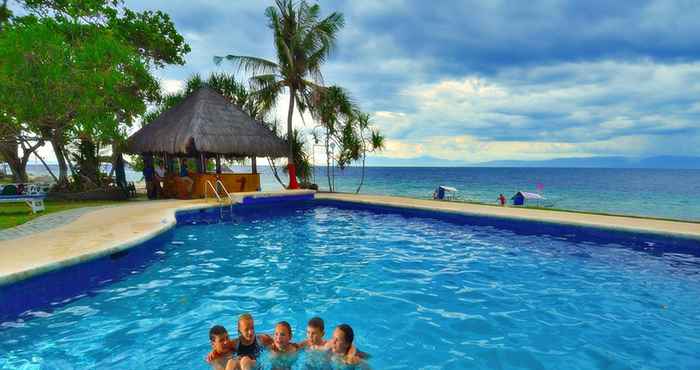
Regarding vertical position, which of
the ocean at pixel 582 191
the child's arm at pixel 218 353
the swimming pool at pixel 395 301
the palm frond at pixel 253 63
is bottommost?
the ocean at pixel 582 191

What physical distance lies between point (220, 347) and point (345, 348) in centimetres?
117

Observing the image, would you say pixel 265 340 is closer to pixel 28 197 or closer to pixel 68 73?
pixel 28 197

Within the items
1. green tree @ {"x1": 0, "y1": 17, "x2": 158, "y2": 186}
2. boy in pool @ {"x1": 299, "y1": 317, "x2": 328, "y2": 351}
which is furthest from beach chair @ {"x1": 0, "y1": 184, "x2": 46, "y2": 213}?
boy in pool @ {"x1": 299, "y1": 317, "x2": 328, "y2": 351}

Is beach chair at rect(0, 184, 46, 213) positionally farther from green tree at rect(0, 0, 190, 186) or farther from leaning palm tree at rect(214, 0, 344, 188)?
leaning palm tree at rect(214, 0, 344, 188)

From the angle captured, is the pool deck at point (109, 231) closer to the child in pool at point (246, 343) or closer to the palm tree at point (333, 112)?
the child in pool at point (246, 343)

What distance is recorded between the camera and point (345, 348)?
319cm

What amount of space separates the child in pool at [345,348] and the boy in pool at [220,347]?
969 millimetres

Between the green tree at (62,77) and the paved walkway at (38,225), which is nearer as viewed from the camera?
the paved walkway at (38,225)

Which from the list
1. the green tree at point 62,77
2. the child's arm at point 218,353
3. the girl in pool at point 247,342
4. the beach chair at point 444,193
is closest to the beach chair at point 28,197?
the green tree at point 62,77

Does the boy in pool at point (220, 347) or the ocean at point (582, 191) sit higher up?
the boy in pool at point (220, 347)

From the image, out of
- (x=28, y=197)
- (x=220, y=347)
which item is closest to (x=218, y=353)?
(x=220, y=347)

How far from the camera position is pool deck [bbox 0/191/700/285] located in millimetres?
4738

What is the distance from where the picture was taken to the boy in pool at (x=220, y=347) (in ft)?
10.4

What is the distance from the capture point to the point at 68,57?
1001 centimetres
